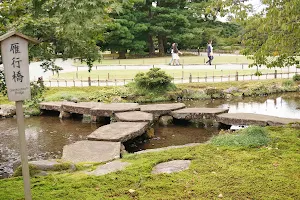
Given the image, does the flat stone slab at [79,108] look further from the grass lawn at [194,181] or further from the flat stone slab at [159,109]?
the grass lawn at [194,181]

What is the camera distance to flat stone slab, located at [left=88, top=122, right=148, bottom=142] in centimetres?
982

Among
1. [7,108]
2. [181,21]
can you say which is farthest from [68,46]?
[181,21]

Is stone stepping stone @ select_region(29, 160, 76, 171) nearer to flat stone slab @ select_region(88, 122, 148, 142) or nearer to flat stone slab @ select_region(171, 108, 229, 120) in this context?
flat stone slab @ select_region(88, 122, 148, 142)

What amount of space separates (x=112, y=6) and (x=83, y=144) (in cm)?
497

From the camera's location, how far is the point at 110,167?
7.28 m

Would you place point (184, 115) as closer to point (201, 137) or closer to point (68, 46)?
point (201, 137)

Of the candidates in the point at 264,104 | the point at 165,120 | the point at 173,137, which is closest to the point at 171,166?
the point at 173,137

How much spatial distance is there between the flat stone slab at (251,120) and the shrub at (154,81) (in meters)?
6.22

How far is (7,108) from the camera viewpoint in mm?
15781

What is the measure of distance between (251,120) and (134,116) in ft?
12.9

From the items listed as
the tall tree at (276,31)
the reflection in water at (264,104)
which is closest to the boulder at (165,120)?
the reflection in water at (264,104)

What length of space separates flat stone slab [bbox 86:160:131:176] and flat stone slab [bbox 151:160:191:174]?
67 centimetres

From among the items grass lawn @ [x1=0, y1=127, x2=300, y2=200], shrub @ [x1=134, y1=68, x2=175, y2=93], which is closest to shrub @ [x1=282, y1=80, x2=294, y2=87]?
shrub @ [x1=134, y1=68, x2=175, y2=93]

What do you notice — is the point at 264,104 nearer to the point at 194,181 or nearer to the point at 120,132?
the point at 120,132
